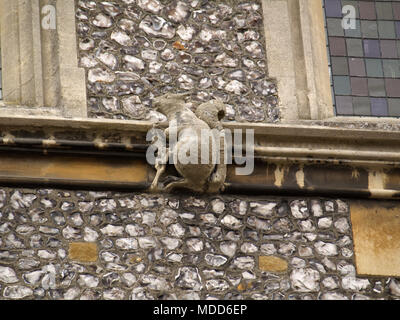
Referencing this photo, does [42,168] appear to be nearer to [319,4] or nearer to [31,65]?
[31,65]

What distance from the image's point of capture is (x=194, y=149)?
37.7 ft

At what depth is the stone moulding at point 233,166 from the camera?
11492mm

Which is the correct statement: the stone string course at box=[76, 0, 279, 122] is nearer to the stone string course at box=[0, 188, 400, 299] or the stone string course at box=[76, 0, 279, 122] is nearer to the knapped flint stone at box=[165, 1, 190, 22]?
the knapped flint stone at box=[165, 1, 190, 22]

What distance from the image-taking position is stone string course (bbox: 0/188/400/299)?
36.6 feet

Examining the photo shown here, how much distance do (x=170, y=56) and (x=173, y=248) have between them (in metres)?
1.66

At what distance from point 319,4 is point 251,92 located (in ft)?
3.97

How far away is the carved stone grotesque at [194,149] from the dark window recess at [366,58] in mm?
1285

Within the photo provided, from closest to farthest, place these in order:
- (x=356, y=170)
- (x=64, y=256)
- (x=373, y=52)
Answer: (x=64, y=256), (x=356, y=170), (x=373, y=52)

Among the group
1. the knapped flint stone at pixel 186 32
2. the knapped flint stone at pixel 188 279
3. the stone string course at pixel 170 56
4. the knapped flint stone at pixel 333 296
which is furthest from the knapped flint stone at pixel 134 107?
the knapped flint stone at pixel 333 296

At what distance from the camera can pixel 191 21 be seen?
488 inches

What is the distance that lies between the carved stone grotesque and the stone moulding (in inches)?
4.5

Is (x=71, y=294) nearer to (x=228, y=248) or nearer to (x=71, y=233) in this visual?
(x=71, y=233)

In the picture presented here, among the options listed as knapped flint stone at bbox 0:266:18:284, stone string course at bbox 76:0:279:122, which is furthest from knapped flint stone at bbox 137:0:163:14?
knapped flint stone at bbox 0:266:18:284
